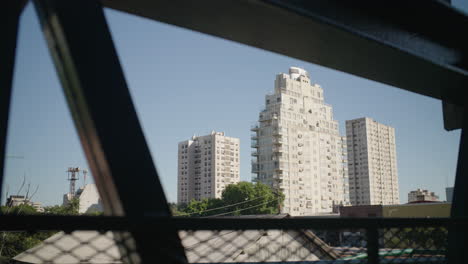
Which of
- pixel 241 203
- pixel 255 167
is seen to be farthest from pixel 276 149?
pixel 241 203

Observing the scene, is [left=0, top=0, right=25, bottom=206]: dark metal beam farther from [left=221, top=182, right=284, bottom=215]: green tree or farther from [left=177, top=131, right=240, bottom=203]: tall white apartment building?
[left=177, top=131, right=240, bottom=203]: tall white apartment building

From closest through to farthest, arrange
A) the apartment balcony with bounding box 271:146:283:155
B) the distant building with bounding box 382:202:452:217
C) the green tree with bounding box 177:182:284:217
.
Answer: the distant building with bounding box 382:202:452:217 < the green tree with bounding box 177:182:284:217 < the apartment balcony with bounding box 271:146:283:155

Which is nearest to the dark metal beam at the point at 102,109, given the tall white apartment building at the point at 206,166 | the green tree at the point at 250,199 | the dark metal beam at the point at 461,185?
the dark metal beam at the point at 461,185

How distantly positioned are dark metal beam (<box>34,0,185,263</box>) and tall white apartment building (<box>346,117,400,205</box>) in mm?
99471

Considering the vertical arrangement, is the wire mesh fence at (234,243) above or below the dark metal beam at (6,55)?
below

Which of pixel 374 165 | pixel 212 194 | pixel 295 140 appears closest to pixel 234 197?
pixel 295 140

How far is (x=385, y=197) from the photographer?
325ft

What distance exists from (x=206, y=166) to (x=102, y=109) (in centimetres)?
8950

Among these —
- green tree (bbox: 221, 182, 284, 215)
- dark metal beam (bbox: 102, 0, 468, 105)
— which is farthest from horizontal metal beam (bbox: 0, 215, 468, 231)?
green tree (bbox: 221, 182, 284, 215)

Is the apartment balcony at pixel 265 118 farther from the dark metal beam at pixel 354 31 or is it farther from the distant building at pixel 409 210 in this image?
the dark metal beam at pixel 354 31

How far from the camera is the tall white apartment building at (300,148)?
67.5 meters

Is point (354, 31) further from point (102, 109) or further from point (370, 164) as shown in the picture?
point (370, 164)

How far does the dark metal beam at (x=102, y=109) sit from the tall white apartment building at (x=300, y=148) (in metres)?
63.3

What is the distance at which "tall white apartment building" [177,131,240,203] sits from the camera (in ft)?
290
